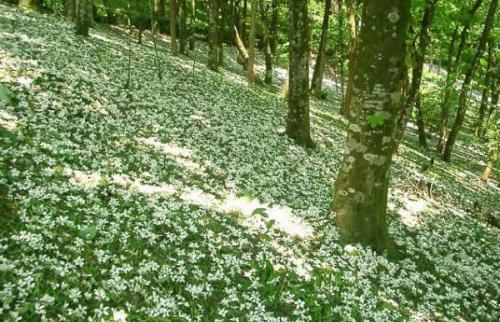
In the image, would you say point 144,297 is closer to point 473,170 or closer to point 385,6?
point 385,6

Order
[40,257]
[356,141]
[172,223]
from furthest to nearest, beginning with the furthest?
[356,141] < [172,223] < [40,257]

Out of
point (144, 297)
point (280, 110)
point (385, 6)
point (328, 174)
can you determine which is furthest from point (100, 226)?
point (280, 110)

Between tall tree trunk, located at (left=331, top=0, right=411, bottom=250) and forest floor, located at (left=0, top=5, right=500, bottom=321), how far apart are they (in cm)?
67

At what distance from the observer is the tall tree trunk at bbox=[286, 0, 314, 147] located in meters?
16.5

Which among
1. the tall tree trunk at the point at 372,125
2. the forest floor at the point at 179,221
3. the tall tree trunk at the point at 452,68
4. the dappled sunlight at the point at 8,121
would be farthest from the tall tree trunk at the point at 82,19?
the tall tree trunk at the point at 452,68

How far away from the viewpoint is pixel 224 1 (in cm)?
3450

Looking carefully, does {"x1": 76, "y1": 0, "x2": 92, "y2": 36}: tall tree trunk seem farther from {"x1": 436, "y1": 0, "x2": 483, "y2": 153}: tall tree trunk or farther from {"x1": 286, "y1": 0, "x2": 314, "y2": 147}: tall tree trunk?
{"x1": 436, "y1": 0, "x2": 483, "y2": 153}: tall tree trunk

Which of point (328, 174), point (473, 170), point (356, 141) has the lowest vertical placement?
point (473, 170)

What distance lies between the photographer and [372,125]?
10047 mm

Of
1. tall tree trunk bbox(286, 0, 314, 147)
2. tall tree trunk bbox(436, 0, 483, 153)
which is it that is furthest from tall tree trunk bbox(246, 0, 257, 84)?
tall tree trunk bbox(436, 0, 483, 153)

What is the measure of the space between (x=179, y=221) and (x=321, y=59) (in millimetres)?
23785

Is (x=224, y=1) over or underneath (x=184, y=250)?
over

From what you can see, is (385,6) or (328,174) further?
(328,174)

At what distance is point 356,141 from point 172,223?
15.9 ft
